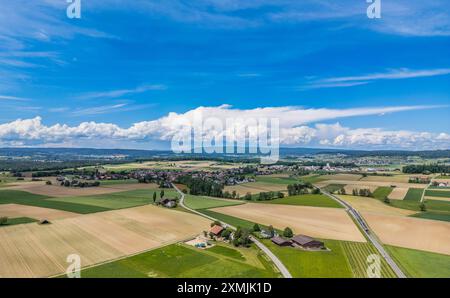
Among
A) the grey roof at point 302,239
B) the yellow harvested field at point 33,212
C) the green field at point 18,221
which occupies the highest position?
the green field at point 18,221

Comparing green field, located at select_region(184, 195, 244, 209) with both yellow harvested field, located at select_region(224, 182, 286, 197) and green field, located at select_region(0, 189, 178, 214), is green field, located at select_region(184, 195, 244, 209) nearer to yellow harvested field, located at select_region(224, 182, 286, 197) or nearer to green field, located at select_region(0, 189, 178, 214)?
green field, located at select_region(0, 189, 178, 214)

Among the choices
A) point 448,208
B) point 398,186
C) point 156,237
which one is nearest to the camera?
point 156,237

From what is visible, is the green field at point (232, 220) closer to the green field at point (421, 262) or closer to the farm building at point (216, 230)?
the farm building at point (216, 230)

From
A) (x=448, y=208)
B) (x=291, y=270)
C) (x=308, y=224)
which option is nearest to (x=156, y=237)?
(x=291, y=270)

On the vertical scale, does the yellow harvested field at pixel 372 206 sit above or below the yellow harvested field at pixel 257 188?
above

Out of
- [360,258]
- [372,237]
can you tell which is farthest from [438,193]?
[360,258]

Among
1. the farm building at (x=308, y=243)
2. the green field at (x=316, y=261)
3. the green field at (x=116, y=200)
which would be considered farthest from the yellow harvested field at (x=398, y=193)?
the green field at (x=116, y=200)

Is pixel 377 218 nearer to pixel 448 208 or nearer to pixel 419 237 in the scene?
pixel 419 237
